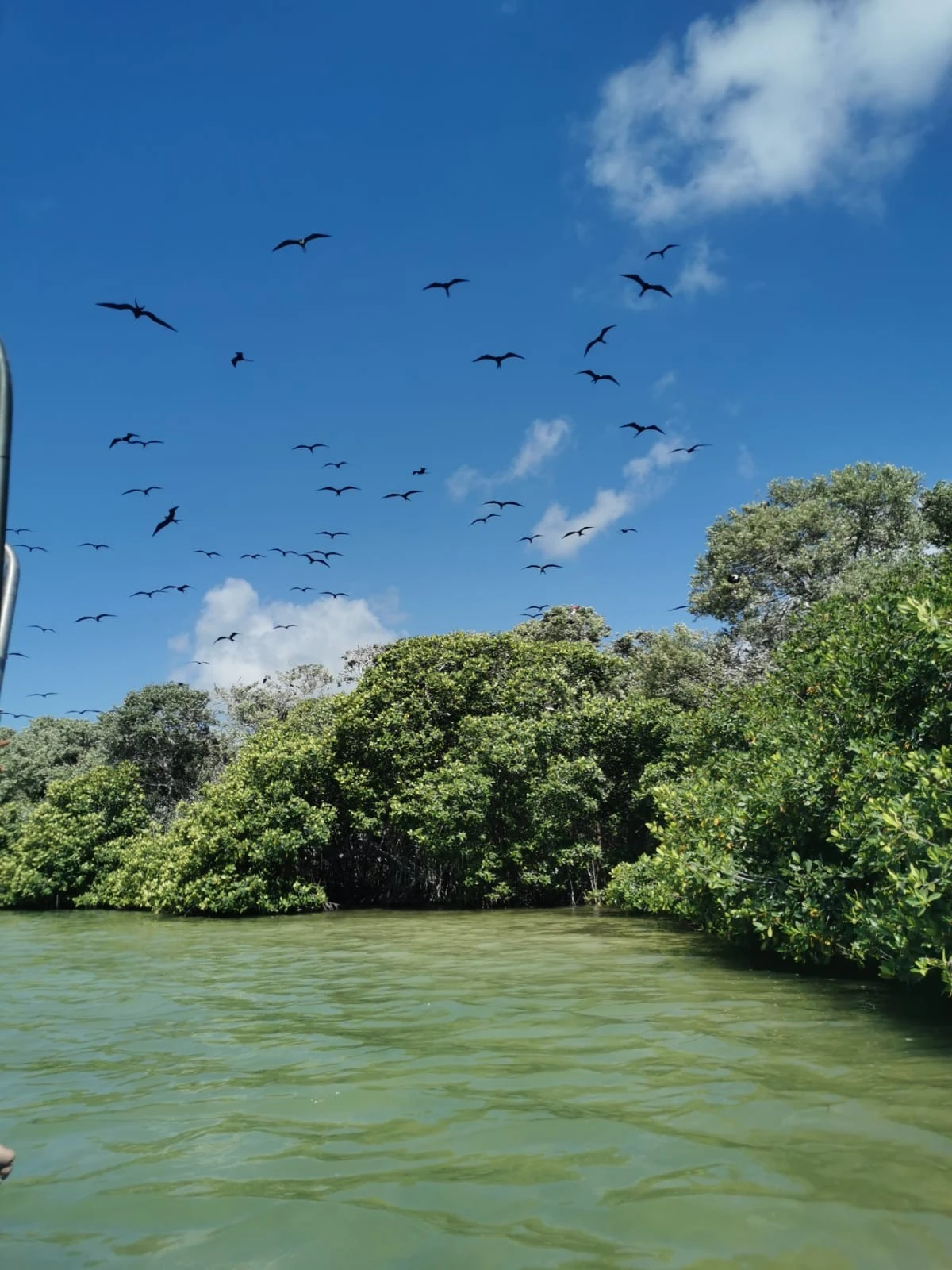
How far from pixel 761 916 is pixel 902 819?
3.34 meters

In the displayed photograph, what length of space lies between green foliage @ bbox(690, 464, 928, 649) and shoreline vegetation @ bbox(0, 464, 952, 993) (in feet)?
0.31

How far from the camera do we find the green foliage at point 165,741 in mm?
38531

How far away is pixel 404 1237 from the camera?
13.0 ft

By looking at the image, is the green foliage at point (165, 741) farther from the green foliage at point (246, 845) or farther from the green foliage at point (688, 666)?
the green foliage at point (688, 666)

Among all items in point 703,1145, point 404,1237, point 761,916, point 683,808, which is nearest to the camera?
point 404,1237

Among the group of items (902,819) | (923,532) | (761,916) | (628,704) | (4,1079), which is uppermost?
(923,532)

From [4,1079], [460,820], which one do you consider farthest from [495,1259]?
[460,820]

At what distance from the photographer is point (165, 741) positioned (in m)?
39.0

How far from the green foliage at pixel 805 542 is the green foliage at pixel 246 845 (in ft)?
57.5

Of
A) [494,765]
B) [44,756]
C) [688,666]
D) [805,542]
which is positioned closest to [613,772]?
[494,765]

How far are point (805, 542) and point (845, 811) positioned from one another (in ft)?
89.2

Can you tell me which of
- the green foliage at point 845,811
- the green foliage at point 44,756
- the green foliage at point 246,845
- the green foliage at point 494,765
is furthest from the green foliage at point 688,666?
the green foliage at point 44,756

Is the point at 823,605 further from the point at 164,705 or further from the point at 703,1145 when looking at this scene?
the point at 164,705

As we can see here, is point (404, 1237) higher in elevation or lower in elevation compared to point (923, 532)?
lower
